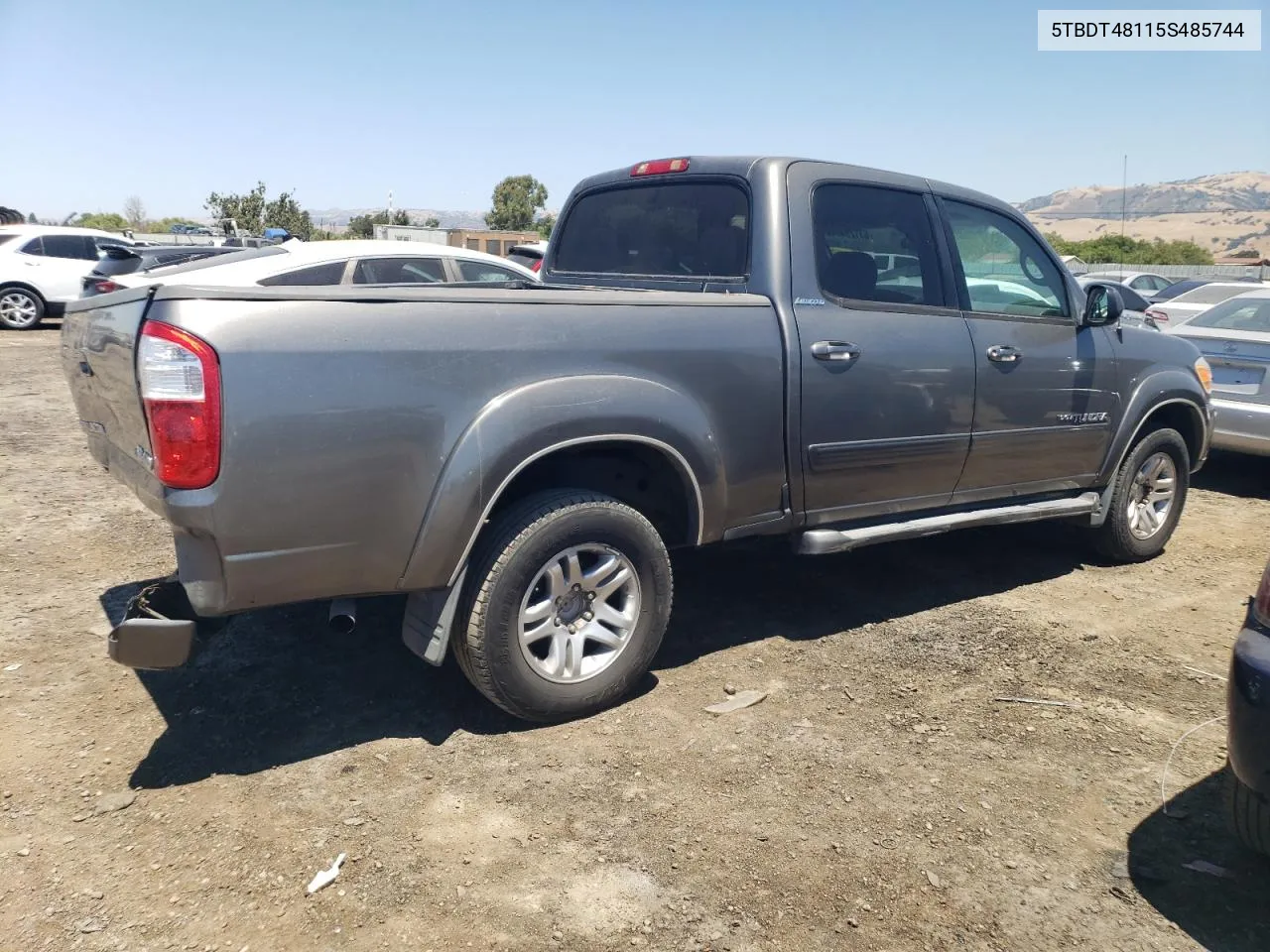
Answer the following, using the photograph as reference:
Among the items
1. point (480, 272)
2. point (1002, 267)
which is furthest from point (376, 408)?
point (480, 272)

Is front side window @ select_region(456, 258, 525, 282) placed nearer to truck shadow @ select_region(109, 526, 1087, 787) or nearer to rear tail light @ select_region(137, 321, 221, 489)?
truck shadow @ select_region(109, 526, 1087, 787)

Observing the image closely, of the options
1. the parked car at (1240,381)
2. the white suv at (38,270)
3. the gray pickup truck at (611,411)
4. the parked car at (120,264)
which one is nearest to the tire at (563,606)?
the gray pickup truck at (611,411)

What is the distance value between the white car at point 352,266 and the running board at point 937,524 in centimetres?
437

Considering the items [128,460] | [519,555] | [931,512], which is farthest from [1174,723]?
[128,460]

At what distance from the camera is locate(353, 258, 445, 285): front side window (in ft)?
27.1

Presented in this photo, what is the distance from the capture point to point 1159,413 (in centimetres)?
561

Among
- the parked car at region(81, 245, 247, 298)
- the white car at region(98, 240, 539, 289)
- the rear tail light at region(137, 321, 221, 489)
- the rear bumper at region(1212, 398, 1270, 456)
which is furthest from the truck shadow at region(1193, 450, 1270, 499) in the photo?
the parked car at region(81, 245, 247, 298)

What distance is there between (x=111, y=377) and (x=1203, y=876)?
3.55 metres

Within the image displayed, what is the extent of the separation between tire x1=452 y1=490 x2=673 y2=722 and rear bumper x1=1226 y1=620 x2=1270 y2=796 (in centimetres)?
181

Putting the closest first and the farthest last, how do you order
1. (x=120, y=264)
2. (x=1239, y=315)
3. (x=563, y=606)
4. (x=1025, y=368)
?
1. (x=563, y=606)
2. (x=1025, y=368)
3. (x=1239, y=315)
4. (x=120, y=264)

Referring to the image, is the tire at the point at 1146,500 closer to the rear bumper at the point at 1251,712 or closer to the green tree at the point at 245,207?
the rear bumper at the point at 1251,712

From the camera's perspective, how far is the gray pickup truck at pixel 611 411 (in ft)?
9.20

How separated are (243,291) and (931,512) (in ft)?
10.4

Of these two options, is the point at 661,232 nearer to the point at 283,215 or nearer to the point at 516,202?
the point at 283,215
